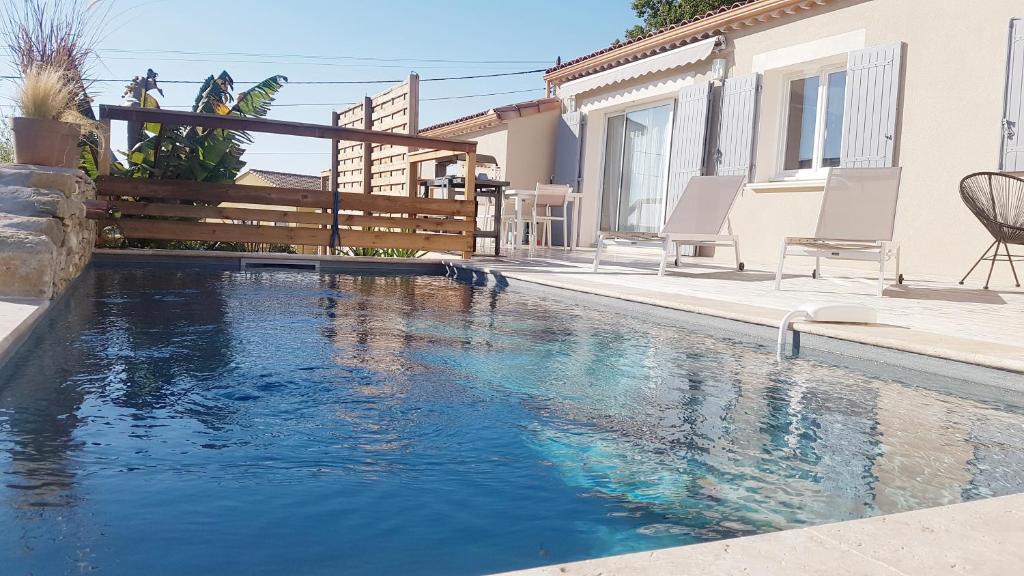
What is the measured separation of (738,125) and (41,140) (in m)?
7.89

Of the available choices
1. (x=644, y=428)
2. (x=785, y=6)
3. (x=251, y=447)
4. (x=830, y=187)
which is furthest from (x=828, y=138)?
(x=251, y=447)

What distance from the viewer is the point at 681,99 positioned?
10.9 m

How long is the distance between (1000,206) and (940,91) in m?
1.68

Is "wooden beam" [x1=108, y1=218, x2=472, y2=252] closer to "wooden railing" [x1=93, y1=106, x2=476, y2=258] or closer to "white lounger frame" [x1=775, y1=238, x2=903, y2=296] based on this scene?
"wooden railing" [x1=93, y1=106, x2=476, y2=258]

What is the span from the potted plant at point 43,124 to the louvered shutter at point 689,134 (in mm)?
7407

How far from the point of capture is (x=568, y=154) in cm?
1367

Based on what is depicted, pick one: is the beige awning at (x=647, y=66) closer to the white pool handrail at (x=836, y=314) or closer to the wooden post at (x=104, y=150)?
the white pool handrail at (x=836, y=314)

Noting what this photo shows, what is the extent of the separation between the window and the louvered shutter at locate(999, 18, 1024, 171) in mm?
1990

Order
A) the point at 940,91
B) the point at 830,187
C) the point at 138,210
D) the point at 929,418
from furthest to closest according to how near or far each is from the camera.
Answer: the point at 138,210 < the point at 940,91 < the point at 830,187 < the point at 929,418

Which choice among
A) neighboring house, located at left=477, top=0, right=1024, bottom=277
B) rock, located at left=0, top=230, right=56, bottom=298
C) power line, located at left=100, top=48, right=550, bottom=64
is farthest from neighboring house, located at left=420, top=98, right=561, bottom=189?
power line, located at left=100, top=48, right=550, bottom=64

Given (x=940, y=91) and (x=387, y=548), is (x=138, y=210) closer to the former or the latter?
(x=387, y=548)

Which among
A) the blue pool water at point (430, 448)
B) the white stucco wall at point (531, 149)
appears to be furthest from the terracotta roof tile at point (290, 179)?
the blue pool water at point (430, 448)

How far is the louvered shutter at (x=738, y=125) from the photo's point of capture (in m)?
9.78

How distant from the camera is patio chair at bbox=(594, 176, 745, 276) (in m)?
7.95
